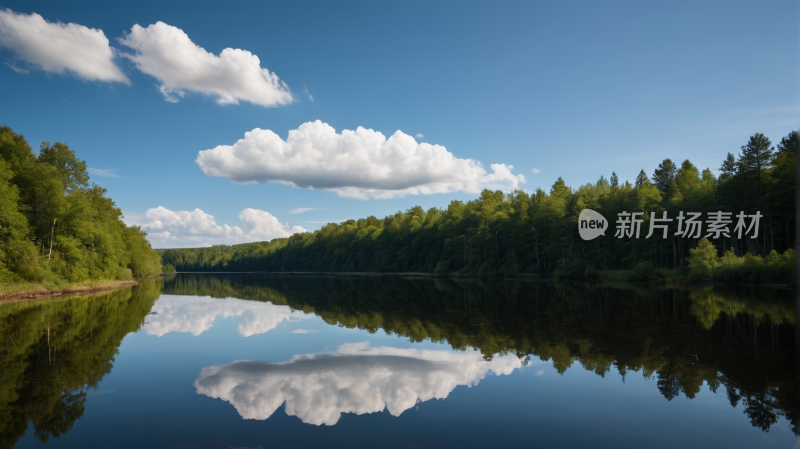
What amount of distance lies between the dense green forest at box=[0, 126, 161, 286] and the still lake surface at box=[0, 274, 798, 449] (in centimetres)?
1748

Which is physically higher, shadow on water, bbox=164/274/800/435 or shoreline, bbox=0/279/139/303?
shadow on water, bbox=164/274/800/435

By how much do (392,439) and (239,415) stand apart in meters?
3.12

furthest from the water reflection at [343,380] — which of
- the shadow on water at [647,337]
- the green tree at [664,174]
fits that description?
the green tree at [664,174]

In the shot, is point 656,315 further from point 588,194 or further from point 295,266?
point 295,266

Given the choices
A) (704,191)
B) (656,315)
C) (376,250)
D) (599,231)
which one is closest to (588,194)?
(599,231)

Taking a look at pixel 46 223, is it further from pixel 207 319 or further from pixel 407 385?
pixel 407 385

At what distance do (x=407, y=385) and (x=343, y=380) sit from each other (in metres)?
1.59

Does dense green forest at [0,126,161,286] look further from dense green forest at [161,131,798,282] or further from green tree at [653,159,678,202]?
green tree at [653,159,678,202]

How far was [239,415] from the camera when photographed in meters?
7.77

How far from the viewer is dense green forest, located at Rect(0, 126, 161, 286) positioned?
30562 mm

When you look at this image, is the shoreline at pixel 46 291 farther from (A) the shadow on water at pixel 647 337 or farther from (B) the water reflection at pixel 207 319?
(A) the shadow on water at pixel 647 337

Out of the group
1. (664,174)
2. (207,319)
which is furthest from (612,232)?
(207,319)

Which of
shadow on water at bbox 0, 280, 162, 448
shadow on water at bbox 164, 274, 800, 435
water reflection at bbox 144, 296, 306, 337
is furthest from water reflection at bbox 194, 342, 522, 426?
water reflection at bbox 144, 296, 306, 337

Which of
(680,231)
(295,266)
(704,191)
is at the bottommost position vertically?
(295,266)
